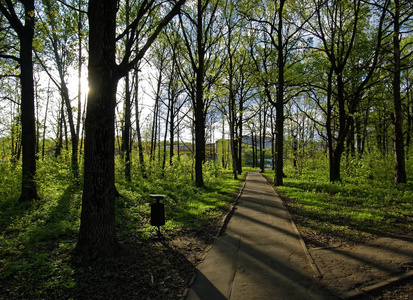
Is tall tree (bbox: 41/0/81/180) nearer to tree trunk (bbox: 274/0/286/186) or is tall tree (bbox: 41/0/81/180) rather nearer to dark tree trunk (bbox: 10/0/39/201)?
dark tree trunk (bbox: 10/0/39/201)

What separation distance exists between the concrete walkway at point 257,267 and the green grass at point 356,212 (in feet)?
3.66

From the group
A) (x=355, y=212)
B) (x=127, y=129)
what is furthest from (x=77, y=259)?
(x=127, y=129)

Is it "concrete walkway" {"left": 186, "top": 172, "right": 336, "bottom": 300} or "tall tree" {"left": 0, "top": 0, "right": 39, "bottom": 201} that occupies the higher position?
"tall tree" {"left": 0, "top": 0, "right": 39, "bottom": 201}

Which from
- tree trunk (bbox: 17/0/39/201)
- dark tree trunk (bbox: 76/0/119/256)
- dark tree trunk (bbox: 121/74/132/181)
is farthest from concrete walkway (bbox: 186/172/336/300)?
dark tree trunk (bbox: 121/74/132/181)

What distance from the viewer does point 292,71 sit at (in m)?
16.7

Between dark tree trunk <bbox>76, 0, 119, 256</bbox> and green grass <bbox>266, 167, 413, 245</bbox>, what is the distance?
16.7 feet

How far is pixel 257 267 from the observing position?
411cm

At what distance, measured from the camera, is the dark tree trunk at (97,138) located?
13.9 ft

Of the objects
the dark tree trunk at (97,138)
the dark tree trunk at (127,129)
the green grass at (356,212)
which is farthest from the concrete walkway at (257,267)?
the dark tree trunk at (127,129)

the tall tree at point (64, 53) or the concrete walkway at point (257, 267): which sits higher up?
the tall tree at point (64, 53)

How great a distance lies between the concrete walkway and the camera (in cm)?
333

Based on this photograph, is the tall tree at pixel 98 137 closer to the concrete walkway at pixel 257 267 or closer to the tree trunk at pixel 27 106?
the concrete walkway at pixel 257 267

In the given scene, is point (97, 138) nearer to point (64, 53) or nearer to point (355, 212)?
point (355, 212)

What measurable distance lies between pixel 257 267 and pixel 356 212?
211 inches
